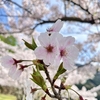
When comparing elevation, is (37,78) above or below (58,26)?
below

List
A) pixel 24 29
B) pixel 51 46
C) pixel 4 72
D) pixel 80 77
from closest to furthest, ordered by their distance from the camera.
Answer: pixel 51 46 → pixel 4 72 → pixel 24 29 → pixel 80 77

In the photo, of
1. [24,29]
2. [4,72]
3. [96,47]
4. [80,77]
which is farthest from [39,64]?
[96,47]

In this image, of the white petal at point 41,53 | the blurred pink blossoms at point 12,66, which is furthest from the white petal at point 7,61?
the white petal at point 41,53

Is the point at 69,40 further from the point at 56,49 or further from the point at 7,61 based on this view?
the point at 7,61

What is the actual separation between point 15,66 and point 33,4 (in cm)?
423

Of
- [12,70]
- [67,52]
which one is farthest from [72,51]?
[12,70]

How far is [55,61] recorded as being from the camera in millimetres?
596

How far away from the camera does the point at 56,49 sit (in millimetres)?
593

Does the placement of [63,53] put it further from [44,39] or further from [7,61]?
[7,61]

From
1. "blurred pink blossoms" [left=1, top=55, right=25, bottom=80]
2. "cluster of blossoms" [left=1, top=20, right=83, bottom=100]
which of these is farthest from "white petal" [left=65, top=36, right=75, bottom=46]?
"blurred pink blossoms" [left=1, top=55, right=25, bottom=80]

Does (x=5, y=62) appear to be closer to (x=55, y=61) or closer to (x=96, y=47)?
(x=55, y=61)

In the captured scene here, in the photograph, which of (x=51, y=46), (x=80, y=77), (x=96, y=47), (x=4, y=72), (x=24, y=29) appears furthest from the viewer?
(x=96, y=47)

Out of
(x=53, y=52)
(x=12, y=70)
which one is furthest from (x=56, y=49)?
(x=12, y=70)

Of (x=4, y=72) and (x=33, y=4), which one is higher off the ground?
(x=33, y=4)
